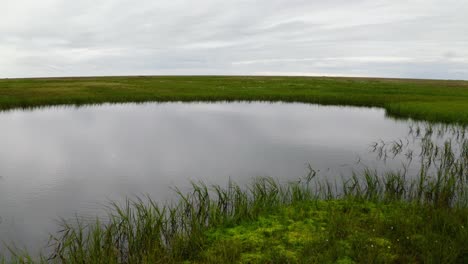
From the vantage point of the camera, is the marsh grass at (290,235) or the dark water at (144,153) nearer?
the marsh grass at (290,235)

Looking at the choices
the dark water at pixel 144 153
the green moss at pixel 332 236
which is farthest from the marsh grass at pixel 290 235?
the dark water at pixel 144 153

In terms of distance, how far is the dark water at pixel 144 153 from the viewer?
39.2 feet

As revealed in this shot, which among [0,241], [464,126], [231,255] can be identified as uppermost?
[464,126]

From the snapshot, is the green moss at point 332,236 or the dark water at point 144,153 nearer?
the green moss at point 332,236

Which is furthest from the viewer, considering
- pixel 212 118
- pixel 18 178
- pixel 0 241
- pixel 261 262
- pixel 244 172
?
pixel 212 118

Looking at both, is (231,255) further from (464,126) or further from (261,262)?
(464,126)

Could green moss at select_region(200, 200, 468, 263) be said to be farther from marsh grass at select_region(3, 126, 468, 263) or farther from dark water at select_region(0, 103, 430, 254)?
dark water at select_region(0, 103, 430, 254)

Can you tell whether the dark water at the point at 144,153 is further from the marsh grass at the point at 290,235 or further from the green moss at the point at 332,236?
the green moss at the point at 332,236

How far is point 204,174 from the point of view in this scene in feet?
49.6

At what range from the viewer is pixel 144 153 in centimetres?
1900

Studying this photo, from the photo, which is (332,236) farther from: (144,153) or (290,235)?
Answer: (144,153)

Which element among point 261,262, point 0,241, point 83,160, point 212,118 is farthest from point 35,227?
point 212,118

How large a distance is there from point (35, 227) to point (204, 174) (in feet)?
23.1

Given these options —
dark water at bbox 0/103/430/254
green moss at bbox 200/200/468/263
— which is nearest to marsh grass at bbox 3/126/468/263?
green moss at bbox 200/200/468/263
